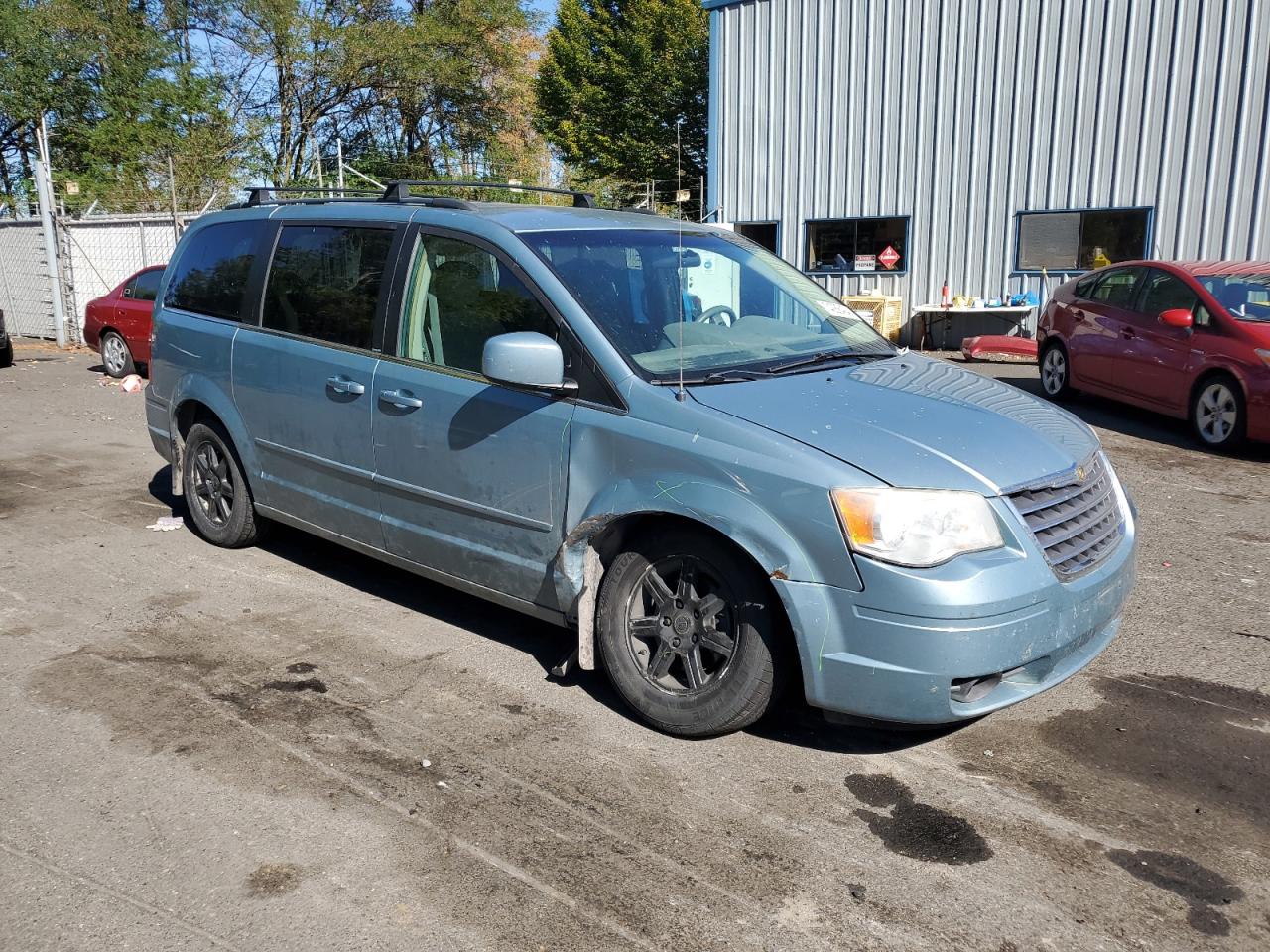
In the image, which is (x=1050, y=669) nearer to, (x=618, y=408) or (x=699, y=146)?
(x=618, y=408)

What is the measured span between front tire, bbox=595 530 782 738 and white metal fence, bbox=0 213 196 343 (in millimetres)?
16052

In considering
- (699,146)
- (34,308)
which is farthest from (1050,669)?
(699,146)

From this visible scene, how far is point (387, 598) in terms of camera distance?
17.6 ft

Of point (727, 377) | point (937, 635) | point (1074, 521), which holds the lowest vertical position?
point (937, 635)

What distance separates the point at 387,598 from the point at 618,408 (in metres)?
2.10

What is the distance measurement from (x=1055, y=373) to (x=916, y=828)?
898 centimetres

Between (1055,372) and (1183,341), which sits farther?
(1055,372)

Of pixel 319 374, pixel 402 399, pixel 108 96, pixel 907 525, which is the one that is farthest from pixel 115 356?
pixel 108 96

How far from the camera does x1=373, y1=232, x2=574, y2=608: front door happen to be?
161 inches

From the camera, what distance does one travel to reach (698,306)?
441 cm

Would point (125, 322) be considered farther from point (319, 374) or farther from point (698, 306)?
point (698, 306)

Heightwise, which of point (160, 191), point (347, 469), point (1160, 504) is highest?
point (160, 191)

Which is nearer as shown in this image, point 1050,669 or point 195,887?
point 195,887


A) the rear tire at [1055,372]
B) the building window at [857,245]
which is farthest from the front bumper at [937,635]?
the building window at [857,245]
